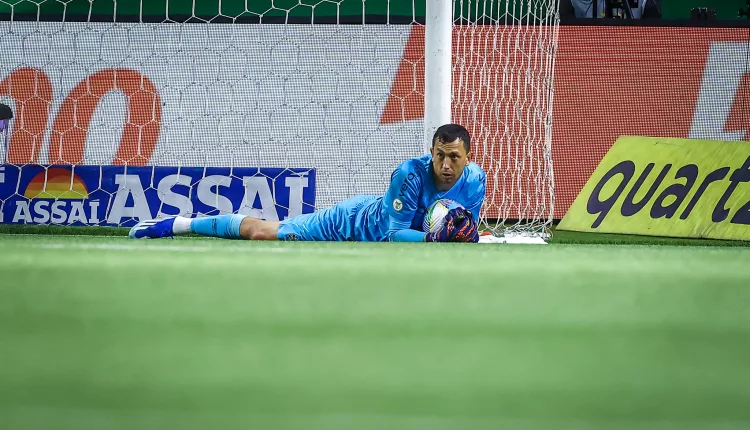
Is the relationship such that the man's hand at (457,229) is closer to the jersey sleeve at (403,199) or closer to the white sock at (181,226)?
the jersey sleeve at (403,199)

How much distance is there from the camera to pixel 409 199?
3.07m

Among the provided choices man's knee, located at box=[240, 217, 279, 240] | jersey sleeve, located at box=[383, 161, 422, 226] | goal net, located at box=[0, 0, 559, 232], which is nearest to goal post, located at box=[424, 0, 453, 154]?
jersey sleeve, located at box=[383, 161, 422, 226]

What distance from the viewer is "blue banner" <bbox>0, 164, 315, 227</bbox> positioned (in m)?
5.04

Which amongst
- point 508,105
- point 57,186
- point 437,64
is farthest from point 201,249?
point 508,105

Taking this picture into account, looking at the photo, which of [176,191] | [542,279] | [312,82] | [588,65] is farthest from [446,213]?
[588,65]

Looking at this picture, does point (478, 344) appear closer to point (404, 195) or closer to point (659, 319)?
point (659, 319)

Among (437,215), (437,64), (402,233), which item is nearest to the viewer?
(437,215)

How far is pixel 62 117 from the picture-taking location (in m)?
5.56

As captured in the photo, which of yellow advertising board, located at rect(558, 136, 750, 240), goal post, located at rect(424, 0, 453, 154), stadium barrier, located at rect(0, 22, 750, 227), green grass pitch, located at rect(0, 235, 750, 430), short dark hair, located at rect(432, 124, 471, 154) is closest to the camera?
green grass pitch, located at rect(0, 235, 750, 430)

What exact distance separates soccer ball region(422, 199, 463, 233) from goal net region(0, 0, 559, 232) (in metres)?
2.62

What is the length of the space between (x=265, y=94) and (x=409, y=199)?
280 cm

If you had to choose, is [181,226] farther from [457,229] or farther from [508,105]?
[508,105]

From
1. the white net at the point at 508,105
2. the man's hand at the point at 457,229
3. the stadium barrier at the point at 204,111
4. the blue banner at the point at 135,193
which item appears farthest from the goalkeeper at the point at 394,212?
the white net at the point at 508,105

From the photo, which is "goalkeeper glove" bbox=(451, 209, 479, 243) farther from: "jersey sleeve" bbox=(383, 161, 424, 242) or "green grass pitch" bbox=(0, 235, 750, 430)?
"green grass pitch" bbox=(0, 235, 750, 430)
